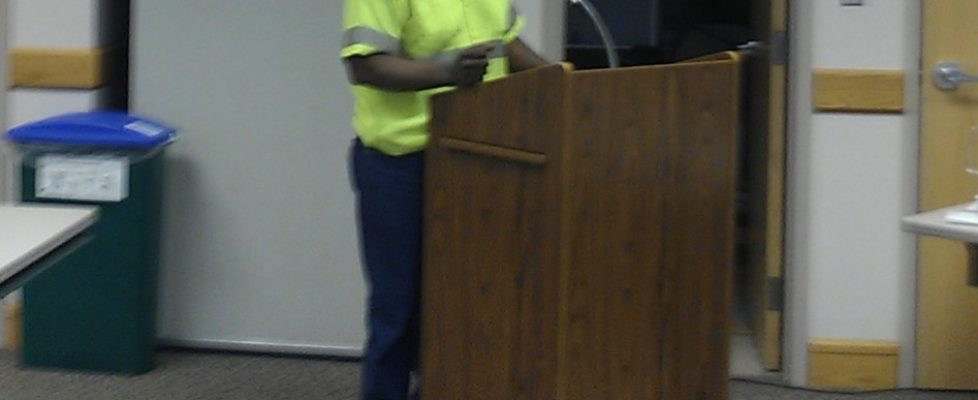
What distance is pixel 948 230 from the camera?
12.2 ft

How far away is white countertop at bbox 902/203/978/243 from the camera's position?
366 centimetres

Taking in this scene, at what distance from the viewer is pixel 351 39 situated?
11.4 ft

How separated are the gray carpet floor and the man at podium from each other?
3.40 ft

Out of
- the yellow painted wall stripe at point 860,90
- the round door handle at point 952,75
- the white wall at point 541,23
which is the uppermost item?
the white wall at point 541,23

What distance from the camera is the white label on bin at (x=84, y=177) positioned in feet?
15.4

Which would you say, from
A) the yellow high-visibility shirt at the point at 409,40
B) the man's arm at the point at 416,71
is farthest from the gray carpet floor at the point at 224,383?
the man's arm at the point at 416,71

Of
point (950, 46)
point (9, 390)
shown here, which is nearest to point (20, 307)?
point (9, 390)

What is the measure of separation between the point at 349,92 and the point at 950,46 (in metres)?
1.66

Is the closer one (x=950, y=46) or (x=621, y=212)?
(x=621, y=212)

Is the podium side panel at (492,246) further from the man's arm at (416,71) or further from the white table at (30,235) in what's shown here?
the white table at (30,235)

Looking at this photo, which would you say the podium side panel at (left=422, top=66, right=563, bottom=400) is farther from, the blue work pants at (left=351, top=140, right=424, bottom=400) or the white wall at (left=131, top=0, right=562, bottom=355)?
the white wall at (left=131, top=0, right=562, bottom=355)

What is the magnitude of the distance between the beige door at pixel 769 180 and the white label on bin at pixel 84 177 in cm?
183

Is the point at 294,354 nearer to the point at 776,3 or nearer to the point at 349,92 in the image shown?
the point at 349,92

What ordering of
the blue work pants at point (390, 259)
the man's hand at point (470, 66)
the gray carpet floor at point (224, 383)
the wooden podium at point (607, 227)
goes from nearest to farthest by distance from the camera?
the wooden podium at point (607, 227) → the man's hand at point (470, 66) → the blue work pants at point (390, 259) → the gray carpet floor at point (224, 383)
